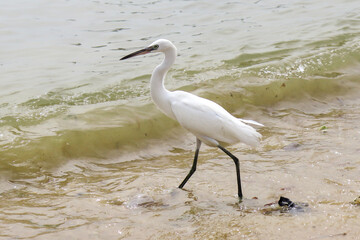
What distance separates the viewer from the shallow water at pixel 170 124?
440 centimetres

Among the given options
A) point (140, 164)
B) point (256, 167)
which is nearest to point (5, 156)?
point (140, 164)

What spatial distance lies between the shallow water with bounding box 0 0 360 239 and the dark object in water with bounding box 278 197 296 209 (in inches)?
3.1

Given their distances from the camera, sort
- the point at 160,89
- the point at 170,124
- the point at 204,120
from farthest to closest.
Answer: the point at 170,124 < the point at 160,89 < the point at 204,120

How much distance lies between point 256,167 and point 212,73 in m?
3.25

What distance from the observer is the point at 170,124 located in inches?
274

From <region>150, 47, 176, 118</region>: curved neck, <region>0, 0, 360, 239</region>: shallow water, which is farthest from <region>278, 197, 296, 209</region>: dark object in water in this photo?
<region>150, 47, 176, 118</region>: curved neck

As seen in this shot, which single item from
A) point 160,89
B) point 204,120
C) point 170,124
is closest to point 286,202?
point 204,120

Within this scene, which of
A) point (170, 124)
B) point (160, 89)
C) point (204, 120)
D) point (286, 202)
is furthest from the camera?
point (170, 124)

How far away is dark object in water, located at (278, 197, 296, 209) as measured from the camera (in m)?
4.35

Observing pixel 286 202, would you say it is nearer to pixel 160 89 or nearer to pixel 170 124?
pixel 160 89

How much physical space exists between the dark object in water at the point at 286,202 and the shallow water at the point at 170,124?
8cm

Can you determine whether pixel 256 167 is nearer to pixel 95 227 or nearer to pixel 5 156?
pixel 95 227

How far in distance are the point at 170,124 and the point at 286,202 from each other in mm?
2804

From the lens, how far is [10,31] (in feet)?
36.2
